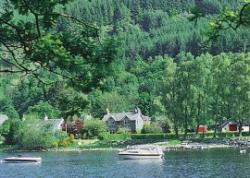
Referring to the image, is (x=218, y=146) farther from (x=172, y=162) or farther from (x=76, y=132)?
(x=76, y=132)

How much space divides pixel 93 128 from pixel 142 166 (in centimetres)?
3802

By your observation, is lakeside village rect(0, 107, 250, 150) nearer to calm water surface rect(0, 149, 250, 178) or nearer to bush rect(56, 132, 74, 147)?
bush rect(56, 132, 74, 147)

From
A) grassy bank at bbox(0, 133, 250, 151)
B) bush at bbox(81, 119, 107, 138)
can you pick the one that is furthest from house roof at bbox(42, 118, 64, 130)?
bush at bbox(81, 119, 107, 138)

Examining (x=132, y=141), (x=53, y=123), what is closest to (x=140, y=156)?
(x=132, y=141)

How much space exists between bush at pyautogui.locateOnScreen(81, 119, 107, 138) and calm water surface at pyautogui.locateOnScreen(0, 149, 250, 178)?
80.0 feet

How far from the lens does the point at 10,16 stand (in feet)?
23.5

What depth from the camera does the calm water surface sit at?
50406 millimetres

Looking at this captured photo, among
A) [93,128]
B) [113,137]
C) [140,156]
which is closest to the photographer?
[140,156]

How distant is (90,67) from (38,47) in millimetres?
701

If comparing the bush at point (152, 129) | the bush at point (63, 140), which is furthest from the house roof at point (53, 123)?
the bush at point (152, 129)

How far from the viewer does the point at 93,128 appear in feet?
322

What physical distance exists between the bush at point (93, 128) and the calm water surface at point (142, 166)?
24391 mm

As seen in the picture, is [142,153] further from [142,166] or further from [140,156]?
[142,166]

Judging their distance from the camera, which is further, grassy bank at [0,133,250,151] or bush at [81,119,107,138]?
bush at [81,119,107,138]
